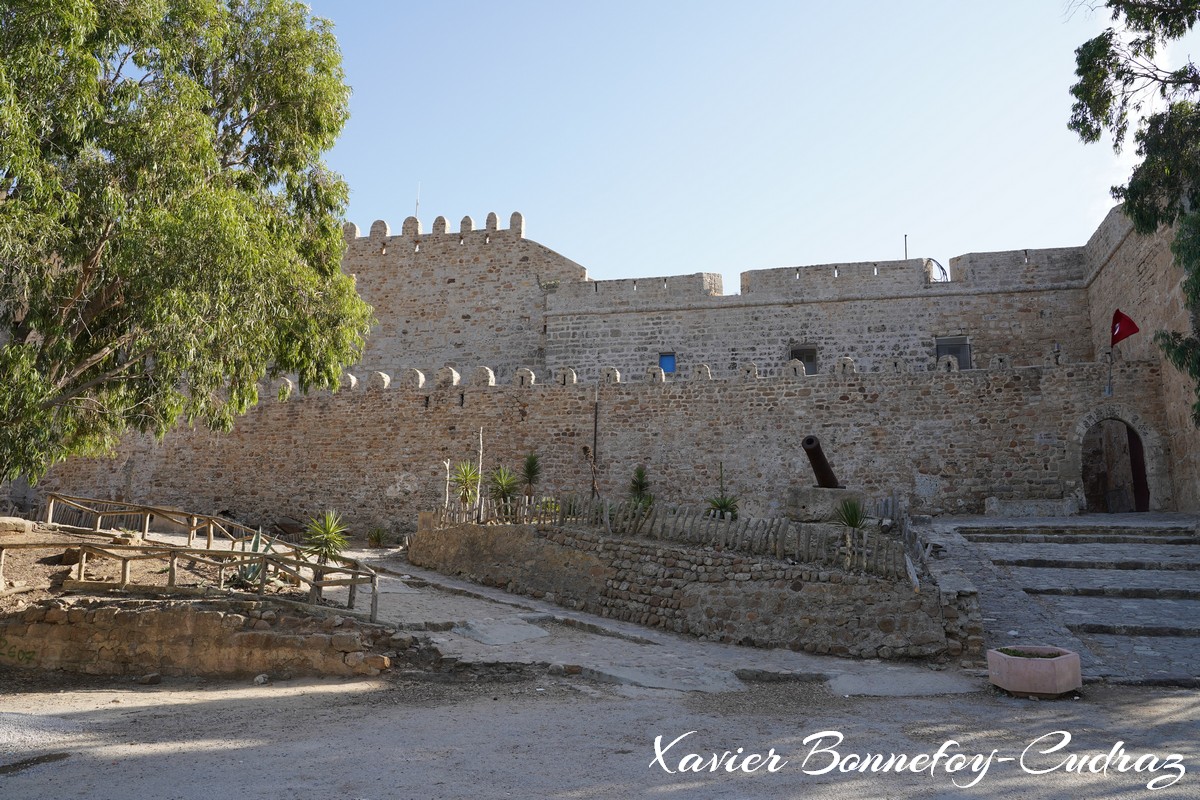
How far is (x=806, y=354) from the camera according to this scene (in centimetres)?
2069

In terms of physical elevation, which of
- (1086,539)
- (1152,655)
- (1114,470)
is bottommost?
(1152,655)

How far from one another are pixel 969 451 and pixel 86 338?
1463 cm

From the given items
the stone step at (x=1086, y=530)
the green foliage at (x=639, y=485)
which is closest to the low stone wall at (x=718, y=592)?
the green foliage at (x=639, y=485)

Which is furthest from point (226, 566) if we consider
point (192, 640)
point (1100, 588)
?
point (1100, 588)

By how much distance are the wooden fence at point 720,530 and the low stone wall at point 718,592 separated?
0.79 feet

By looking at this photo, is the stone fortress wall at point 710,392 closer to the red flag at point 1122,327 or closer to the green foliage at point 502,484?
the red flag at point 1122,327

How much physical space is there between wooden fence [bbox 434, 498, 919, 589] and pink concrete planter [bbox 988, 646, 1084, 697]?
1783 millimetres

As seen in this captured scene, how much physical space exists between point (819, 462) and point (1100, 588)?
3.74 m

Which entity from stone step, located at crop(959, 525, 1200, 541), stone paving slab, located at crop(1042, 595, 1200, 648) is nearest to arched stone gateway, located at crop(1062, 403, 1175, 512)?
stone step, located at crop(959, 525, 1200, 541)

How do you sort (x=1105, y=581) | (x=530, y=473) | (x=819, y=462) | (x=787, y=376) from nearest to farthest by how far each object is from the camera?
(x=1105, y=581), (x=819, y=462), (x=787, y=376), (x=530, y=473)

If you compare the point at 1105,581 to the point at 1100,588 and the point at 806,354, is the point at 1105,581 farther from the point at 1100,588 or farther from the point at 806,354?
the point at 806,354

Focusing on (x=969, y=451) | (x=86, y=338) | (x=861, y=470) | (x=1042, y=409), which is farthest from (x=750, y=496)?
(x=86, y=338)

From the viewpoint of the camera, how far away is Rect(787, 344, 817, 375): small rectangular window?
20.5m

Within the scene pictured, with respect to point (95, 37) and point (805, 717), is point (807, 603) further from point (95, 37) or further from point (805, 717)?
point (95, 37)
